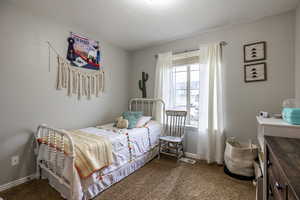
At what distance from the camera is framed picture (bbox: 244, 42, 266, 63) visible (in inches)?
88.1

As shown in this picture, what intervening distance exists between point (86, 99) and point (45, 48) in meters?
1.04

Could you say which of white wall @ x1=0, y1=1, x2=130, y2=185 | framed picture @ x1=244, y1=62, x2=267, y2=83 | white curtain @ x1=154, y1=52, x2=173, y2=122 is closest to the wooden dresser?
framed picture @ x1=244, y1=62, x2=267, y2=83

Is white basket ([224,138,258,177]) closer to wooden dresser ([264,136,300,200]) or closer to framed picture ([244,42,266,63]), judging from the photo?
wooden dresser ([264,136,300,200])

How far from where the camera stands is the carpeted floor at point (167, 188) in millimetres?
1733

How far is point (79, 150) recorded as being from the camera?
5.25ft

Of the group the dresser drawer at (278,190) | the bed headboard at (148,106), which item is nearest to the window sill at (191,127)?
the bed headboard at (148,106)

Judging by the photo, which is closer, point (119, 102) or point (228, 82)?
point (228, 82)

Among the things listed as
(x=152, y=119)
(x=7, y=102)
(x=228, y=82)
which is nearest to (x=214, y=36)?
(x=228, y=82)

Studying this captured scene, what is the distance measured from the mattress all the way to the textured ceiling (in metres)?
1.85

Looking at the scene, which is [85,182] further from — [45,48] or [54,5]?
[54,5]

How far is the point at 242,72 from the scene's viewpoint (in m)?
2.42

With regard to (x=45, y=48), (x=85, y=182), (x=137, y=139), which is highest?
(x=45, y=48)

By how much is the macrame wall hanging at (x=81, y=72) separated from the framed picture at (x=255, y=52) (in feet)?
8.98

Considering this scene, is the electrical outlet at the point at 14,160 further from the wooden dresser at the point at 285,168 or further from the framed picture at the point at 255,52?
the framed picture at the point at 255,52
